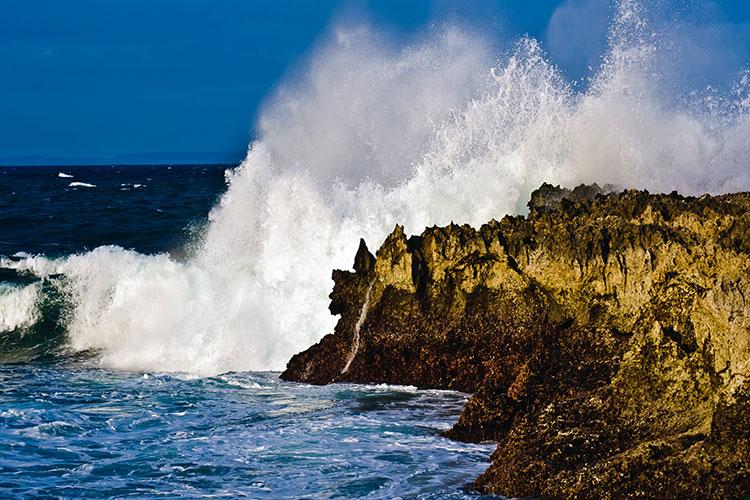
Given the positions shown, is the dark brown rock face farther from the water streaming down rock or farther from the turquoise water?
the turquoise water

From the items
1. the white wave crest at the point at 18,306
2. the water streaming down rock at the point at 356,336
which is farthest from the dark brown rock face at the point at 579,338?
the white wave crest at the point at 18,306

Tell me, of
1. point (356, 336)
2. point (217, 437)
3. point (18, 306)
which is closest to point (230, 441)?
point (217, 437)

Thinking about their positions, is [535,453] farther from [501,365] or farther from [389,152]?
[389,152]

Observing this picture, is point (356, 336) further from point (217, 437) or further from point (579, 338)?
point (579, 338)

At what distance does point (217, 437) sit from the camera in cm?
995

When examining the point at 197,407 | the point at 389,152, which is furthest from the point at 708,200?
the point at 389,152

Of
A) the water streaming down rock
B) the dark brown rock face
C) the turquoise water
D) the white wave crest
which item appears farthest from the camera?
the white wave crest

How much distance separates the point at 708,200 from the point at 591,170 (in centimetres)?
584

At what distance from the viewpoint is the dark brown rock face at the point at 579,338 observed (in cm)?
680

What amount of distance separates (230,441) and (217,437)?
0.24 metres

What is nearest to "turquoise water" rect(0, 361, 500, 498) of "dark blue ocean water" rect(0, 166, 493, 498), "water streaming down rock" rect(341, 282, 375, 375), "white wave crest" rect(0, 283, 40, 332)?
"dark blue ocean water" rect(0, 166, 493, 498)

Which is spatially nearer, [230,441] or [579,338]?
[230,441]

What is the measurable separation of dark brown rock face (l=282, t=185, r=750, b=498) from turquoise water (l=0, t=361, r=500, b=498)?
460 millimetres

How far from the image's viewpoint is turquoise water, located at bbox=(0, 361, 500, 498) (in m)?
8.23
